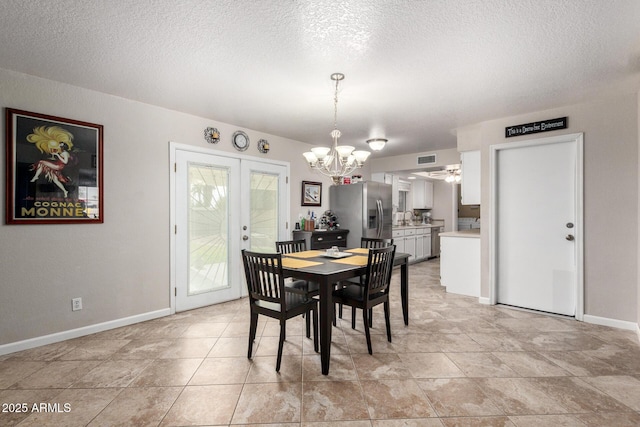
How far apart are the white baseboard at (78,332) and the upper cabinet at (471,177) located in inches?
164

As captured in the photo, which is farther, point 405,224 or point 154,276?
point 405,224

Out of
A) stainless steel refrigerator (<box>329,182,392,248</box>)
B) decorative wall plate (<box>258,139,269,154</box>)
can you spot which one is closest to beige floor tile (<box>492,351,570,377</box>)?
stainless steel refrigerator (<box>329,182,392,248</box>)

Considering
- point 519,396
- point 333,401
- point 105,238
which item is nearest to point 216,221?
point 105,238

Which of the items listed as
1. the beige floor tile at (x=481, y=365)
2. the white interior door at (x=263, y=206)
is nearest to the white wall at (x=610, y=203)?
the beige floor tile at (x=481, y=365)

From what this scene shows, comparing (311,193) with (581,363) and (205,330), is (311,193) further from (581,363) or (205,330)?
(581,363)

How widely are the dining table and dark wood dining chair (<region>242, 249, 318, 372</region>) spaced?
7.0 inches

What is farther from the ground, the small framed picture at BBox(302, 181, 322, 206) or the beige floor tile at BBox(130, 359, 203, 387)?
the small framed picture at BBox(302, 181, 322, 206)

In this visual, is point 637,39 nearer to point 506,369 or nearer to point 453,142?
point 506,369

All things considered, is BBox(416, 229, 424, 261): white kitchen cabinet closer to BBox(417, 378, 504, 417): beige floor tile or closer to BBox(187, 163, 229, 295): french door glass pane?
BBox(187, 163, 229, 295): french door glass pane

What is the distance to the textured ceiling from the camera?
1.84 metres

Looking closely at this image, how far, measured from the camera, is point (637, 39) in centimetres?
212

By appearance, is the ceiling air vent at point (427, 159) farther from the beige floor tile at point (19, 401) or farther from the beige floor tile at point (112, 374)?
the beige floor tile at point (19, 401)

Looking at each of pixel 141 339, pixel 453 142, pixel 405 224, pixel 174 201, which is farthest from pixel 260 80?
pixel 405 224

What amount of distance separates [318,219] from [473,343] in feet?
10.8
